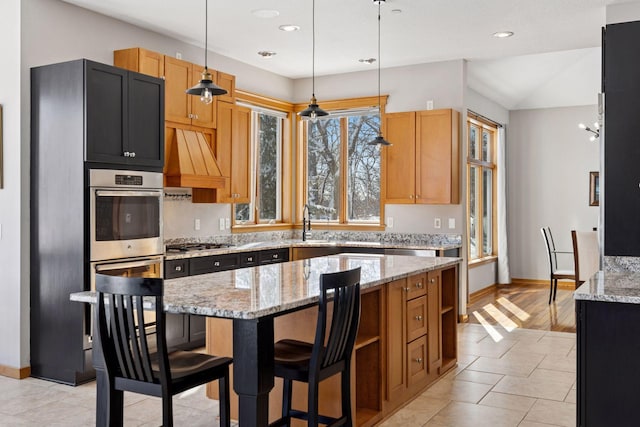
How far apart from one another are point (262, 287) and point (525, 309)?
5.26m

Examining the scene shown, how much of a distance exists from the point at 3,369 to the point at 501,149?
7.40m

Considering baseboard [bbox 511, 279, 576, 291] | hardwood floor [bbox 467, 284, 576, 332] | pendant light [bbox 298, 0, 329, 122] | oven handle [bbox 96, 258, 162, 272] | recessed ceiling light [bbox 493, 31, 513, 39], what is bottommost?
hardwood floor [bbox 467, 284, 576, 332]

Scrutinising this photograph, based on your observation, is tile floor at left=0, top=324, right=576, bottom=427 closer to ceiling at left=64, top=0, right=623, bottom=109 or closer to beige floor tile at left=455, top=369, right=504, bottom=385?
beige floor tile at left=455, top=369, right=504, bottom=385

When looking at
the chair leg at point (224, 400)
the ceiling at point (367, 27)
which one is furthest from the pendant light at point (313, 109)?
the chair leg at point (224, 400)

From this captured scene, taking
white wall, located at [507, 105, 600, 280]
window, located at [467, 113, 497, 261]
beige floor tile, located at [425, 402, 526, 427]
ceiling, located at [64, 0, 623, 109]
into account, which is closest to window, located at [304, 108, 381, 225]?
ceiling, located at [64, 0, 623, 109]

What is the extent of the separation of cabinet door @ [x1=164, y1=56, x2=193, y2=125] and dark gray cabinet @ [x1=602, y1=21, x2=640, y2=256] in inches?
137

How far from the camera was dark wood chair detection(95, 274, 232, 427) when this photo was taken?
2.36 m

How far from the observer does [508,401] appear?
3.99 m

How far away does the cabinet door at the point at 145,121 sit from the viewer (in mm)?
4621

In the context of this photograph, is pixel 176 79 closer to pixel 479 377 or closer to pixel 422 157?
pixel 422 157

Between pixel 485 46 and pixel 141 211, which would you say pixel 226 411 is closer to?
pixel 141 211

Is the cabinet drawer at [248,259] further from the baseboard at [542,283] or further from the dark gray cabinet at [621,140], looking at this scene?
the baseboard at [542,283]

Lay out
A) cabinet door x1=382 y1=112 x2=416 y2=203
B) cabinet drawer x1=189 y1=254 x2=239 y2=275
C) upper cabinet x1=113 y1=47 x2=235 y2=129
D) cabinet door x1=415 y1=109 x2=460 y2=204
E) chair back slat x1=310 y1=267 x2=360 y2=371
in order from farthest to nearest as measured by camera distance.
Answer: cabinet door x1=382 y1=112 x2=416 y2=203 < cabinet door x1=415 y1=109 x2=460 y2=204 < cabinet drawer x1=189 y1=254 x2=239 y2=275 < upper cabinet x1=113 y1=47 x2=235 y2=129 < chair back slat x1=310 y1=267 x2=360 y2=371

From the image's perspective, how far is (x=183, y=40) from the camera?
5961 millimetres
